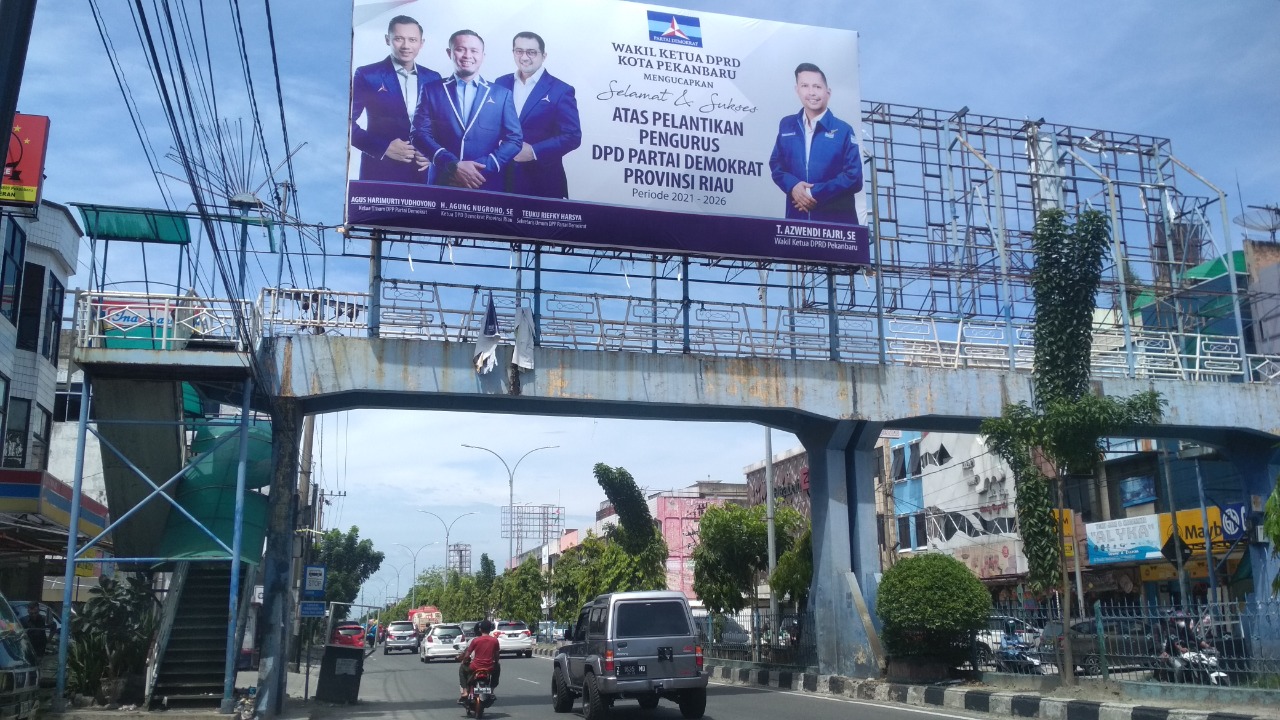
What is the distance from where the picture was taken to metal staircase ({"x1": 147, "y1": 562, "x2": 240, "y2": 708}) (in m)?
16.4

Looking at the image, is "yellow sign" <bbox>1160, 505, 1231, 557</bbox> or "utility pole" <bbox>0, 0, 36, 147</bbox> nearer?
"utility pole" <bbox>0, 0, 36, 147</bbox>

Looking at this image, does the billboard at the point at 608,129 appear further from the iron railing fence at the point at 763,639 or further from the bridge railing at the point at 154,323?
the iron railing fence at the point at 763,639

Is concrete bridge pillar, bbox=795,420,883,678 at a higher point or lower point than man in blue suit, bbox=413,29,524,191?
lower

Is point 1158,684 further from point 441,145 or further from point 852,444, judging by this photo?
point 441,145

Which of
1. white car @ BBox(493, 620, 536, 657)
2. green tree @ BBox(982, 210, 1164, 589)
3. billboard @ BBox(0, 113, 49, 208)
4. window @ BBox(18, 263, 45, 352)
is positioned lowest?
white car @ BBox(493, 620, 536, 657)

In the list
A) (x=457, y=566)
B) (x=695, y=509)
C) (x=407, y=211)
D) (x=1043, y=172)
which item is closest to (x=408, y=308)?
(x=407, y=211)

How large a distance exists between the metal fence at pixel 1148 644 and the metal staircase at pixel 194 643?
516 inches

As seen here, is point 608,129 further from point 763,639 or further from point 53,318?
point 53,318

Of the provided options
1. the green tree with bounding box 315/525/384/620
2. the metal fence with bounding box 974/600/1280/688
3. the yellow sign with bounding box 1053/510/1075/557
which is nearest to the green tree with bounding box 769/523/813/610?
the metal fence with bounding box 974/600/1280/688

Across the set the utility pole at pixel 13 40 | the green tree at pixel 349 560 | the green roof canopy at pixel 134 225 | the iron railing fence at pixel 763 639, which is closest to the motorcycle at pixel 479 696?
the iron railing fence at pixel 763 639

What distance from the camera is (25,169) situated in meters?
20.8

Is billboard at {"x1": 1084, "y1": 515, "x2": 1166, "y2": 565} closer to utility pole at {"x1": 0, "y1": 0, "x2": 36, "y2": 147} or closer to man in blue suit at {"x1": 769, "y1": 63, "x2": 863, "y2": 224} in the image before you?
man in blue suit at {"x1": 769, "y1": 63, "x2": 863, "y2": 224}

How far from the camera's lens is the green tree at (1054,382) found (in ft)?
57.5

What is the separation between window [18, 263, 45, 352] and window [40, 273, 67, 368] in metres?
0.33
